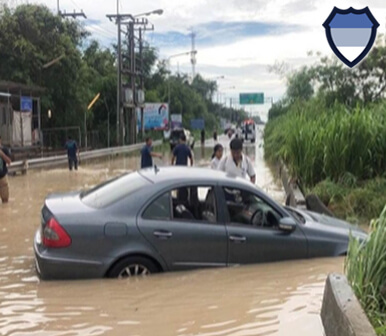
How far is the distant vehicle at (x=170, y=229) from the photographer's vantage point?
6.18m

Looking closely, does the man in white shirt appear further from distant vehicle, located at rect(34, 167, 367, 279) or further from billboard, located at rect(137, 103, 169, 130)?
billboard, located at rect(137, 103, 169, 130)

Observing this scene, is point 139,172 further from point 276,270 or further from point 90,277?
point 276,270

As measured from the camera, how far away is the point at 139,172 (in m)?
7.34

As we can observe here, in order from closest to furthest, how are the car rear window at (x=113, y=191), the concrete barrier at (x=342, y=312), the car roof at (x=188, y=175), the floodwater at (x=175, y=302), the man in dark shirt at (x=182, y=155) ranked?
the concrete barrier at (x=342, y=312) < the floodwater at (x=175, y=302) < the car rear window at (x=113, y=191) < the car roof at (x=188, y=175) < the man in dark shirt at (x=182, y=155)

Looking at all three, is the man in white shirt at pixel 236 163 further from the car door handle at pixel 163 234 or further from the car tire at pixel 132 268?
the car tire at pixel 132 268

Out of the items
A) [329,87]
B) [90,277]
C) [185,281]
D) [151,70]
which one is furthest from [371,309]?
[151,70]

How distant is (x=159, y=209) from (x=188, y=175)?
60 centimetres

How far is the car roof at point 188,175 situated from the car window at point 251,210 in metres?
0.16

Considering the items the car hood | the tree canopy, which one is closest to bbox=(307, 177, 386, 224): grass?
the car hood

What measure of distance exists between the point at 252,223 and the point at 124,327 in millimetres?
2335

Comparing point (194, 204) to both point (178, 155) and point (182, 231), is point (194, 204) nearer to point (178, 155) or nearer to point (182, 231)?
point (182, 231)

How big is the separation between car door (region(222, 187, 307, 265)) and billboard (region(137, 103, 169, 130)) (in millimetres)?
53388

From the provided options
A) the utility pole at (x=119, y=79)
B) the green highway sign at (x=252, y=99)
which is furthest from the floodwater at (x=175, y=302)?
the green highway sign at (x=252, y=99)

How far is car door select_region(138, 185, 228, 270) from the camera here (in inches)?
251
